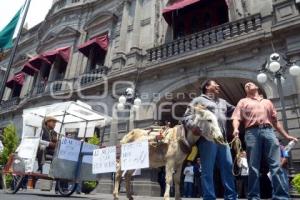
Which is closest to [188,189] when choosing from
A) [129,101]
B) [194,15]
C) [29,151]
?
[129,101]

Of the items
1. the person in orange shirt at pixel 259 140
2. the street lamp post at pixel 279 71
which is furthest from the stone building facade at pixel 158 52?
the person in orange shirt at pixel 259 140

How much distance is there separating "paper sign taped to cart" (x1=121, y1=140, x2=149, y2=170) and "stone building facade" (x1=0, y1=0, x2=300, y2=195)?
5321 millimetres

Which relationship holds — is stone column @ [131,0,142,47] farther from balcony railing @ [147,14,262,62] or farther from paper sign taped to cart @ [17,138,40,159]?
paper sign taped to cart @ [17,138,40,159]

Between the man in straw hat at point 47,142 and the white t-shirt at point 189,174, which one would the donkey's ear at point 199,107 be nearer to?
the man in straw hat at point 47,142

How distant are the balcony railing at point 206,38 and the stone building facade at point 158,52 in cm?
4

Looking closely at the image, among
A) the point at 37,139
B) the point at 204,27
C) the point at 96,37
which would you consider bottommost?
the point at 37,139

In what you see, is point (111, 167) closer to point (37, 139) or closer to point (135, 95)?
point (37, 139)

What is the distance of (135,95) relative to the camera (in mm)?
12328

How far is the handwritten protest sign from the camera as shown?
20.4 ft

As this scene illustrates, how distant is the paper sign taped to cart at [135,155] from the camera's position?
5.41 m

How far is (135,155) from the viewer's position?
5582 mm

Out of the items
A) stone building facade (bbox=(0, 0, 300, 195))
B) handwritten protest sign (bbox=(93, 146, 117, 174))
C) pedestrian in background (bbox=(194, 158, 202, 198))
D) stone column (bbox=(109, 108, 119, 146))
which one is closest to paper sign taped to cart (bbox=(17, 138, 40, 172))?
handwritten protest sign (bbox=(93, 146, 117, 174))

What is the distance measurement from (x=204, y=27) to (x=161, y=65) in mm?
2849

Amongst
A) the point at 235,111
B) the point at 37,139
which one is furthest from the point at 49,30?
the point at 235,111
